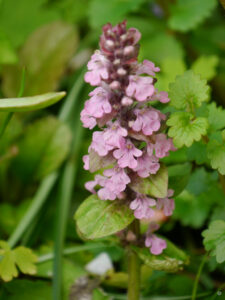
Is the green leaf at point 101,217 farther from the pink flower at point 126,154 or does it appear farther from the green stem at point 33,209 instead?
the green stem at point 33,209

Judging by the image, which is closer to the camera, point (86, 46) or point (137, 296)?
point (137, 296)

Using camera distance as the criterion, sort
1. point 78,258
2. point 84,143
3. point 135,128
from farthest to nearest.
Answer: point 84,143 → point 78,258 → point 135,128

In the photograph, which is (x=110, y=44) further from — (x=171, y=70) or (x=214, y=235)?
(x=171, y=70)

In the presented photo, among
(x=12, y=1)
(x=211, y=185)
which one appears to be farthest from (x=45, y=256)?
(x=12, y=1)

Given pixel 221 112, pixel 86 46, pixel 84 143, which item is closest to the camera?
pixel 221 112

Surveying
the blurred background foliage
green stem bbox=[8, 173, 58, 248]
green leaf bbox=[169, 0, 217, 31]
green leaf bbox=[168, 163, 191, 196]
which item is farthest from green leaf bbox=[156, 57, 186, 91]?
green leaf bbox=[168, 163, 191, 196]

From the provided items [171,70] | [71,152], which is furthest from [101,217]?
[171,70]

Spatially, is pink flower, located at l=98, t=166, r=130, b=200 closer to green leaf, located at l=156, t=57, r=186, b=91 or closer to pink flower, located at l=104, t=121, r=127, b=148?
pink flower, located at l=104, t=121, r=127, b=148

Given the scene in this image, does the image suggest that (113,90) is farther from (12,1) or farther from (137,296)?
(12,1)
